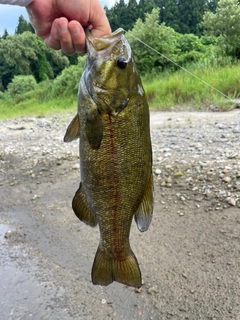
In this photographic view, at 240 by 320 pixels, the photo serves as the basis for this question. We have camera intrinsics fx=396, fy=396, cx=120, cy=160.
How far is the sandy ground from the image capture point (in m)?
3.32

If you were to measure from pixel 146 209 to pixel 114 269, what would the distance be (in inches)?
14.9

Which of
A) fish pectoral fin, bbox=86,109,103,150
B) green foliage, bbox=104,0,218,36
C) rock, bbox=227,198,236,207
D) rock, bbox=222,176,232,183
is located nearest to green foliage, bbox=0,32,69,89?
green foliage, bbox=104,0,218,36

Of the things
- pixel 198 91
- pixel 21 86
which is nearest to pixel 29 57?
pixel 21 86

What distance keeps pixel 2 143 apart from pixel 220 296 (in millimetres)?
6005

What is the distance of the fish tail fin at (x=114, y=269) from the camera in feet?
6.47

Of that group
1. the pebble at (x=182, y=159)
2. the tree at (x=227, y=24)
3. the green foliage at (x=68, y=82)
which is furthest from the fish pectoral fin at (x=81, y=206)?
the green foliage at (x=68, y=82)

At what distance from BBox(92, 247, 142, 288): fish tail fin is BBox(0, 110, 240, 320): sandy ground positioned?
55.4 inches

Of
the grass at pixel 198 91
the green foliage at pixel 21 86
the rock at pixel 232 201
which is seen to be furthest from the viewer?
the green foliage at pixel 21 86

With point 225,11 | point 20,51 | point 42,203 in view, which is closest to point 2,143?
point 42,203

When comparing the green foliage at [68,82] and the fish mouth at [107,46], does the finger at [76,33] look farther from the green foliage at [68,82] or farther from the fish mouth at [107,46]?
the green foliage at [68,82]

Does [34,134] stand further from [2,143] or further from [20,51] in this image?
[20,51]

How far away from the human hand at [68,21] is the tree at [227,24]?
453 inches

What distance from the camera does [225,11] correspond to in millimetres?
12922

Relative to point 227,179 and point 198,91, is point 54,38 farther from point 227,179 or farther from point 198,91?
point 198,91
